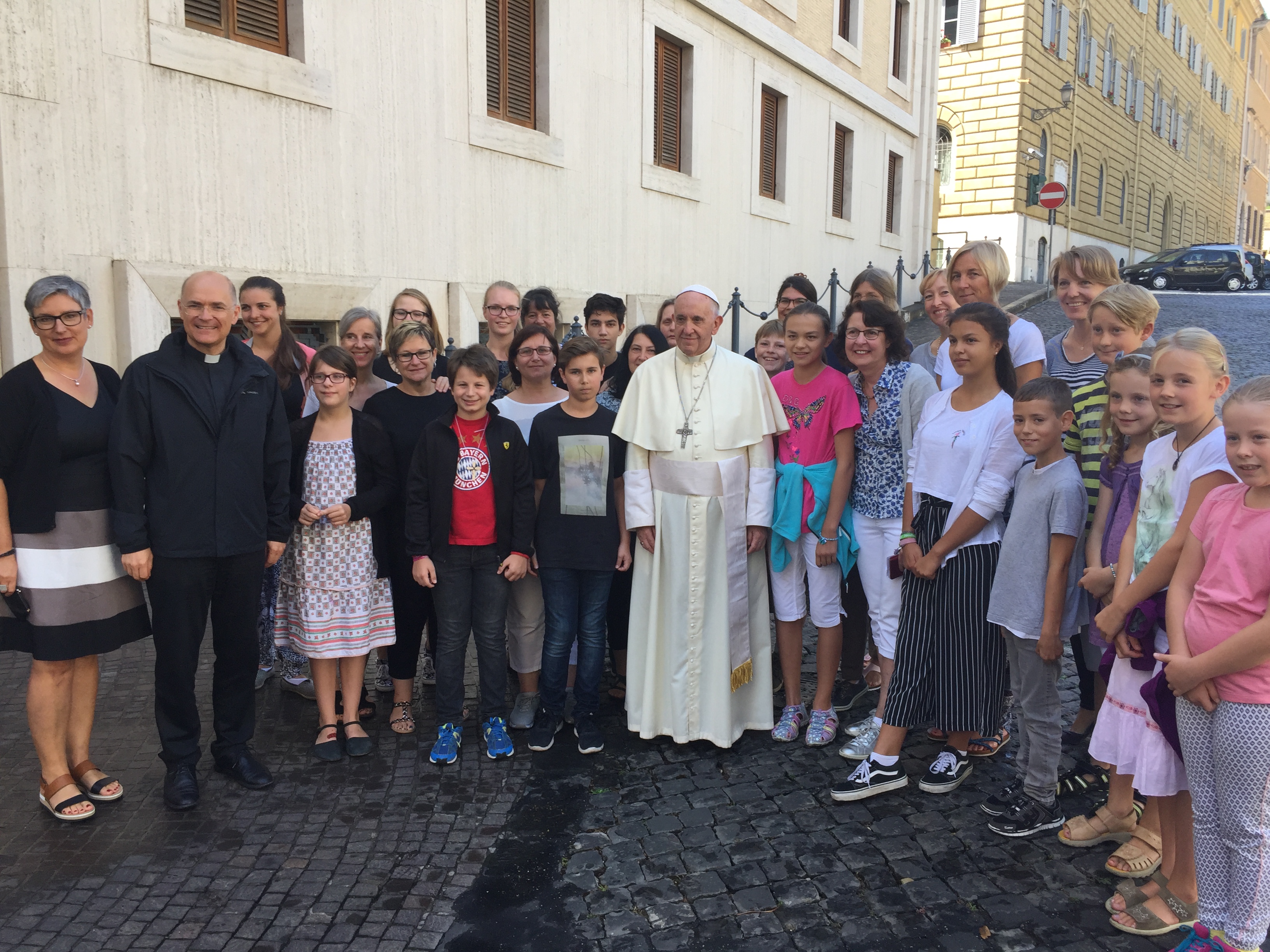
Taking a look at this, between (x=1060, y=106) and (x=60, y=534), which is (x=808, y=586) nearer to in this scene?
(x=60, y=534)

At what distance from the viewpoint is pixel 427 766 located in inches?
174

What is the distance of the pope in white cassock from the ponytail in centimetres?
97

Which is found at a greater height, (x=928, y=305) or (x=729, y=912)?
(x=928, y=305)

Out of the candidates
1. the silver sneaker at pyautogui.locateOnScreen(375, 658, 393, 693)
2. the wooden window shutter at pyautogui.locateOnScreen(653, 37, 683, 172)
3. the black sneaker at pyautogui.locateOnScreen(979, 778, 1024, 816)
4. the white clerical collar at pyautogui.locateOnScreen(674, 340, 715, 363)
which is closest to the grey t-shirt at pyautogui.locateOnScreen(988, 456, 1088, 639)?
the black sneaker at pyautogui.locateOnScreen(979, 778, 1024, 816)

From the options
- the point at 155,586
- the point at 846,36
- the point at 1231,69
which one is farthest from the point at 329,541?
the point at 1231,69

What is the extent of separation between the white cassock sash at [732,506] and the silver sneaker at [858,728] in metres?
0.54

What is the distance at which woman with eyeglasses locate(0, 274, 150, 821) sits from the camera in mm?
3738

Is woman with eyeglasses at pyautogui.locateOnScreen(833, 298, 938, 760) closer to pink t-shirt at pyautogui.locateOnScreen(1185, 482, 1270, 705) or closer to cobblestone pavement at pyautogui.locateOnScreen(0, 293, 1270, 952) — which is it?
cobblestone pavement at pyautogui.locateOnScreen(0, 293, 1270, 952)

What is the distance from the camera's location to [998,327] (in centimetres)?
399

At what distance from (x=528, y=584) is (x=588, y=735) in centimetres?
77

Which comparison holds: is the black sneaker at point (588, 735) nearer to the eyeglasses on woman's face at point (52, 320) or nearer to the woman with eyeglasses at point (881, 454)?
the woman with eyeglasses at point (881, 454)

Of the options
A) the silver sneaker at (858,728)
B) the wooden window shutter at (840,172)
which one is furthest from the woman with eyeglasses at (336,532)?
the wooden window shutter at (840,172)

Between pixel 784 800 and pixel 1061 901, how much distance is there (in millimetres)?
1112

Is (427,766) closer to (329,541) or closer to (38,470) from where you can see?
(329,541)
